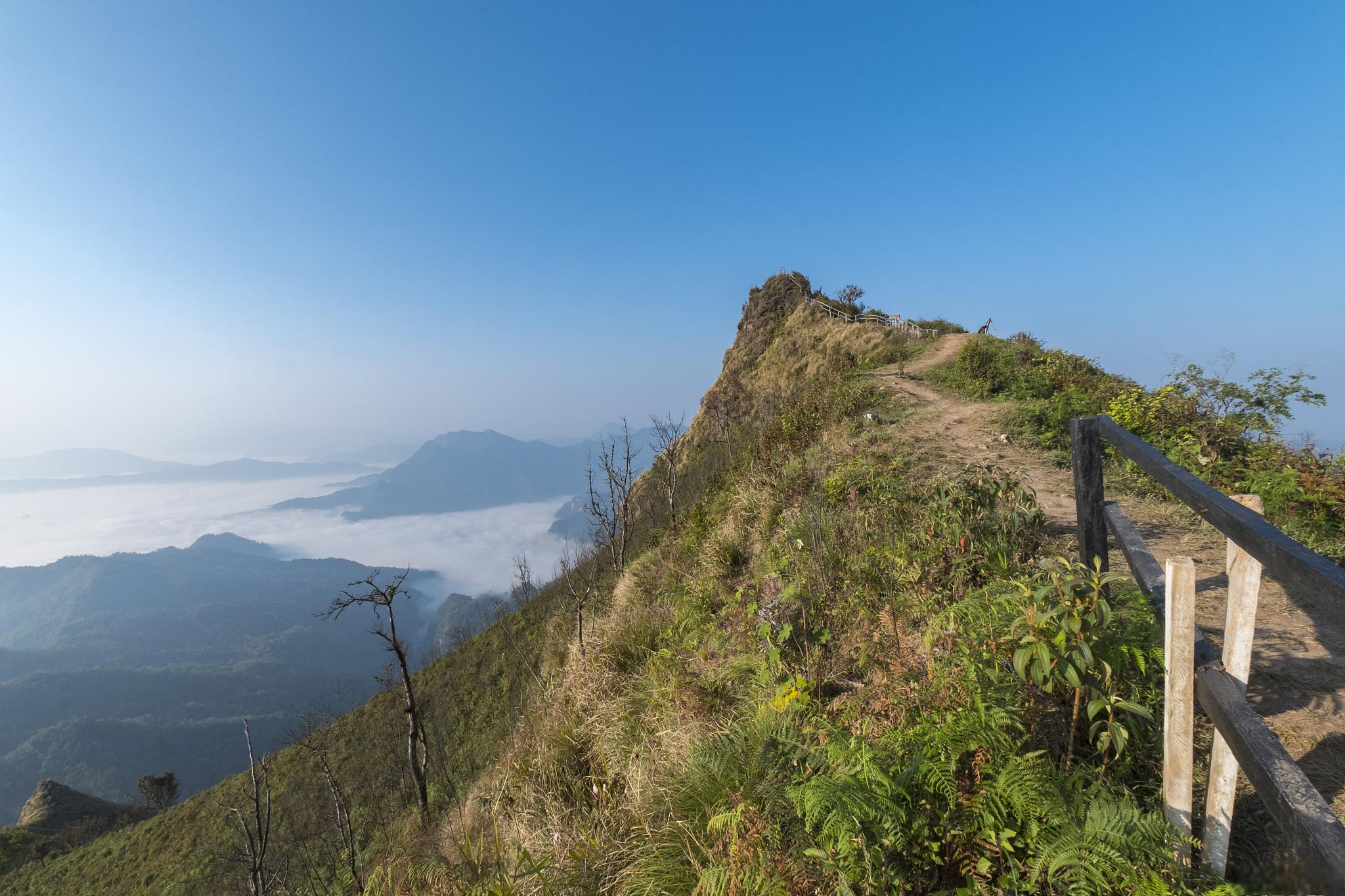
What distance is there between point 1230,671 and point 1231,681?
0.03 meters

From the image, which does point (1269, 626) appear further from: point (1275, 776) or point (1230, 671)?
point (1275, 776)

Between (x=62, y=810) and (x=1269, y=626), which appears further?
(x=62, y=810)

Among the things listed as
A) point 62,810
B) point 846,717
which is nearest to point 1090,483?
point 846,717

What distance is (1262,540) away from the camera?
144 centimetres

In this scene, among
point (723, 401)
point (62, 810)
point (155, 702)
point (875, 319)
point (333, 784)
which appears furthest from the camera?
point (155, 702)

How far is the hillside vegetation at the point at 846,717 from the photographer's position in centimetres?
231

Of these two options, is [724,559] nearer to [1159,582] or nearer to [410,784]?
[1159,582]

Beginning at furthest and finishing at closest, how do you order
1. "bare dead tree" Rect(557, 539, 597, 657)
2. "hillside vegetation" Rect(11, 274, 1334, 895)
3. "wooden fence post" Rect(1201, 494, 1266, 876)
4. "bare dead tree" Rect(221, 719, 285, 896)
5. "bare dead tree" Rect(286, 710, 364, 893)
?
"bare dead tree" Rect(286, 710, 364, 893)
"bare dead tree" Rect(557, 539, 597, 657)
"bare dead tree" Rect(221, 719, 285, 896)
"hillside vegetation" Rect(11, 274, 1334, 895)
"wooden fence post" Rect(1201, 494, 1266, 876)

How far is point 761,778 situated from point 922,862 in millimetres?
1019

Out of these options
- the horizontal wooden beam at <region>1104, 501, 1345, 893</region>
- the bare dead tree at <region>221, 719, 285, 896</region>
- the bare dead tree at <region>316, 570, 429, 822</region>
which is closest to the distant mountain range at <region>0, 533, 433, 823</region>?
the bare dead tree at <region>221, 719, 285, 896</region>

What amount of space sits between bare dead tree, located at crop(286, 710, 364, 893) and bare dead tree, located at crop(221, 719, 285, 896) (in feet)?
7.39

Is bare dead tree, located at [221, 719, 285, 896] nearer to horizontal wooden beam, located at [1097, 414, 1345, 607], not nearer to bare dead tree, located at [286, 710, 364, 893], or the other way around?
bare dead tree, located at [286, 710, 364, 893]

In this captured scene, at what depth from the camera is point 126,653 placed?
191625 millimetres

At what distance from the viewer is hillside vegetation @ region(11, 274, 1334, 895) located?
2307 mm
